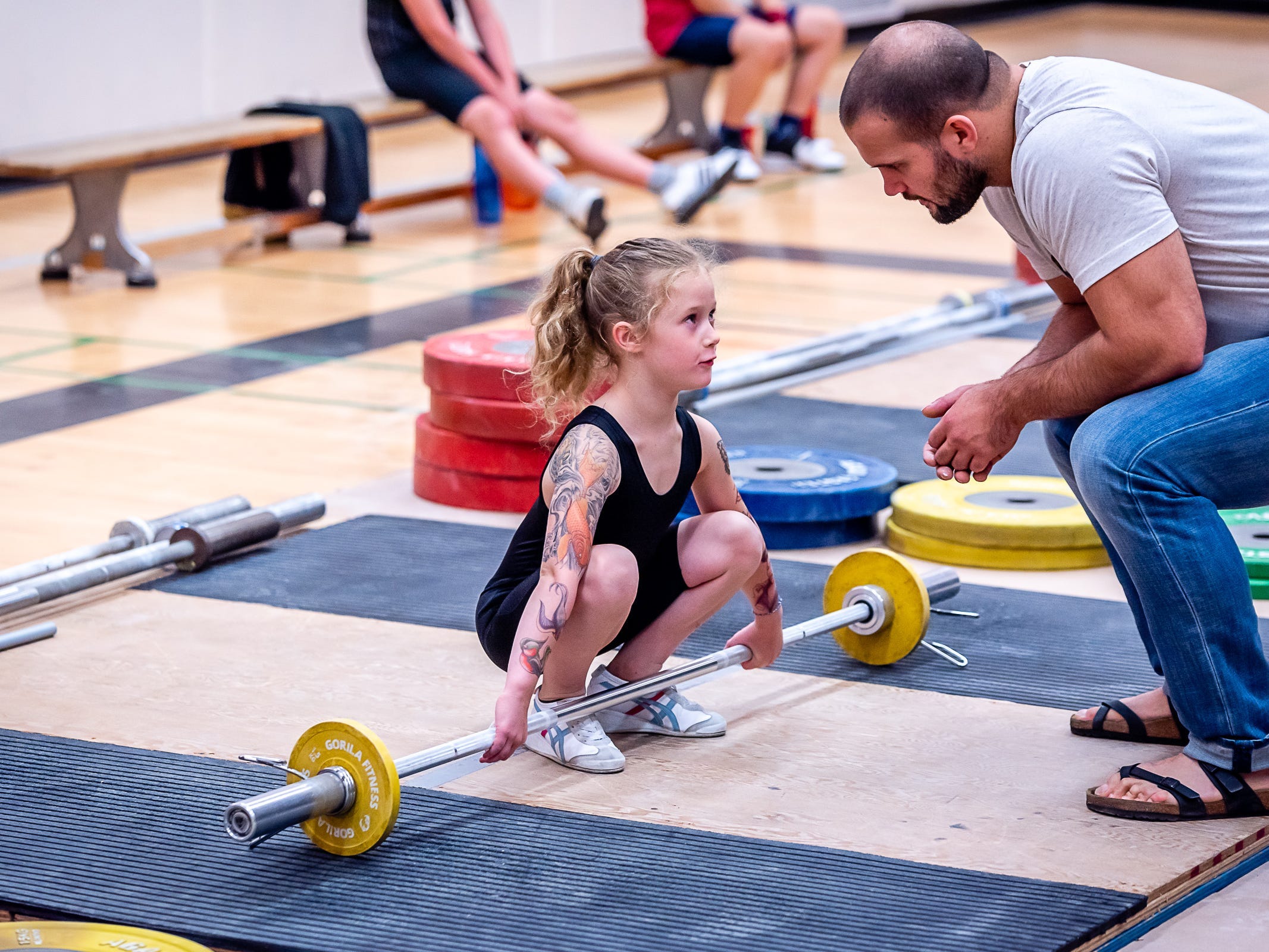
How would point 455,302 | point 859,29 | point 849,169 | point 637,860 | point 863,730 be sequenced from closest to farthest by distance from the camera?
point 637,860, point 863,730, point 455,302, point 849,169, point 859,29

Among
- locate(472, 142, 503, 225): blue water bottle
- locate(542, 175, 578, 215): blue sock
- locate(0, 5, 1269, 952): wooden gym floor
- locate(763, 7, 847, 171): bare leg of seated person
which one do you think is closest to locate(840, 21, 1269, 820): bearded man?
locate(0, 5, 1269, 952): wooden gym floor

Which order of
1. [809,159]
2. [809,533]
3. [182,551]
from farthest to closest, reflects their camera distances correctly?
[809,159] < [809,533] < [182,551]

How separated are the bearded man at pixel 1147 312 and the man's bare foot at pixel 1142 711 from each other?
187 mm

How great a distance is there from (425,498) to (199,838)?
1.58m

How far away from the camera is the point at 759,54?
7789 mm

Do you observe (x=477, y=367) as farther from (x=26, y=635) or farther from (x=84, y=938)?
(x=84, y=938)

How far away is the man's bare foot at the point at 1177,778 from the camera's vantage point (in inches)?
86.0

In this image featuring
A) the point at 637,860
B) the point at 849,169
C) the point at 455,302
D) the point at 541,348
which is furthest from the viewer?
the point at 849,169

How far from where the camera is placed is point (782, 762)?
236cm

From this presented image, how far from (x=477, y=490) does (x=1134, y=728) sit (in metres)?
1.51

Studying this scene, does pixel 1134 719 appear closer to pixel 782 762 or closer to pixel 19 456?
pixel 782 762

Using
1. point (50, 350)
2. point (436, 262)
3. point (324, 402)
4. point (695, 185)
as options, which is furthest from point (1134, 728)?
point (695, 185)

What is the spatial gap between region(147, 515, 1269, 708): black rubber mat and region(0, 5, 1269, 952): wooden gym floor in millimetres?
71

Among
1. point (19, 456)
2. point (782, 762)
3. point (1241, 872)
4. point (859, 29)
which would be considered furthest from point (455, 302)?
point (859, 29)
